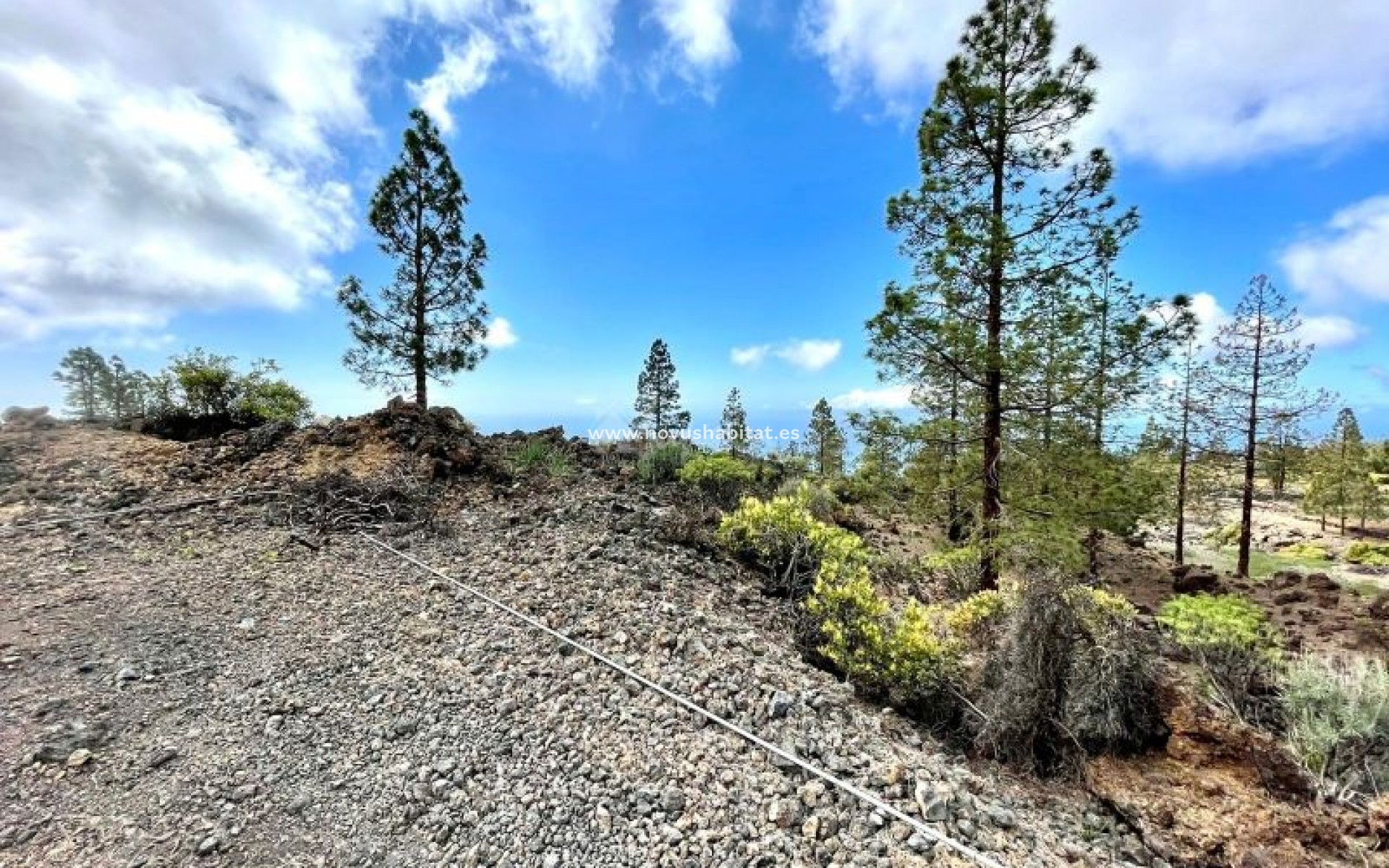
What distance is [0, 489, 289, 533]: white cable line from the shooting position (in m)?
5.77

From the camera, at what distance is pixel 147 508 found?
248 inches

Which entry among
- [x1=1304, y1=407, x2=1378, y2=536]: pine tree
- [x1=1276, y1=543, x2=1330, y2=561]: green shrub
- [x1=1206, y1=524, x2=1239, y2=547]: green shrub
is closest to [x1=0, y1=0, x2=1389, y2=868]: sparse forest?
[x1=1206, y1=524, x2=1239, y2=547]: green shrub

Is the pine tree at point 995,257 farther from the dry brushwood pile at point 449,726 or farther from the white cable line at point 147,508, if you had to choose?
the white cable line at point 147,508

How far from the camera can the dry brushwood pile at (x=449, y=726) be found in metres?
2.38

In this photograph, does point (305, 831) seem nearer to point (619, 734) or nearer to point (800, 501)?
point (619, 734)

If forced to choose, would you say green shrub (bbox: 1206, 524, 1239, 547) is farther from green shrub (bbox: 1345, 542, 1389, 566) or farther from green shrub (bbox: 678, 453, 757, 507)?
green shrub (bbox: 678, 453, 757, 507)

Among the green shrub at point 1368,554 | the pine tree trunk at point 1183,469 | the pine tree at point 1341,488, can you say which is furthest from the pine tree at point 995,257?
the pine tree at point 1341,488

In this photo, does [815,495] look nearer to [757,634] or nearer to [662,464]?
[662,464]

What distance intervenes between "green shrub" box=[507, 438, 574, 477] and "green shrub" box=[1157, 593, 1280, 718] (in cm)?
667

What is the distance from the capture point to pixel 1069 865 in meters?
2.35

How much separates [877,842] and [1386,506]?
33.2 meters

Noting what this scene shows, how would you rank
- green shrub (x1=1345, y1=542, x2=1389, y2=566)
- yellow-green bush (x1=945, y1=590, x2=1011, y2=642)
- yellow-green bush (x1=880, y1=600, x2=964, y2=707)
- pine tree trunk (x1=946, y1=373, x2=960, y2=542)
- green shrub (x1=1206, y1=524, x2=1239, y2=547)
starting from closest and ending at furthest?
yellow-green bush (x1=880, y1=600, x2=964, y2=707) < yellow-green bush (x1=945, y1=590, x2=1011, y2=642) < pine tree trunk (x1=946, y1=373, x2=960, y2=542) < green shrub (x1=1345, y1=542, x2=1389, y2=566) < green shrub (x1=1206, y1=524, x2=1239, y2=547)

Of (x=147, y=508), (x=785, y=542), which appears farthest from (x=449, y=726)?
(x=147, y=508)

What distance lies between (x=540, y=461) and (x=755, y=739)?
20.5 ft
